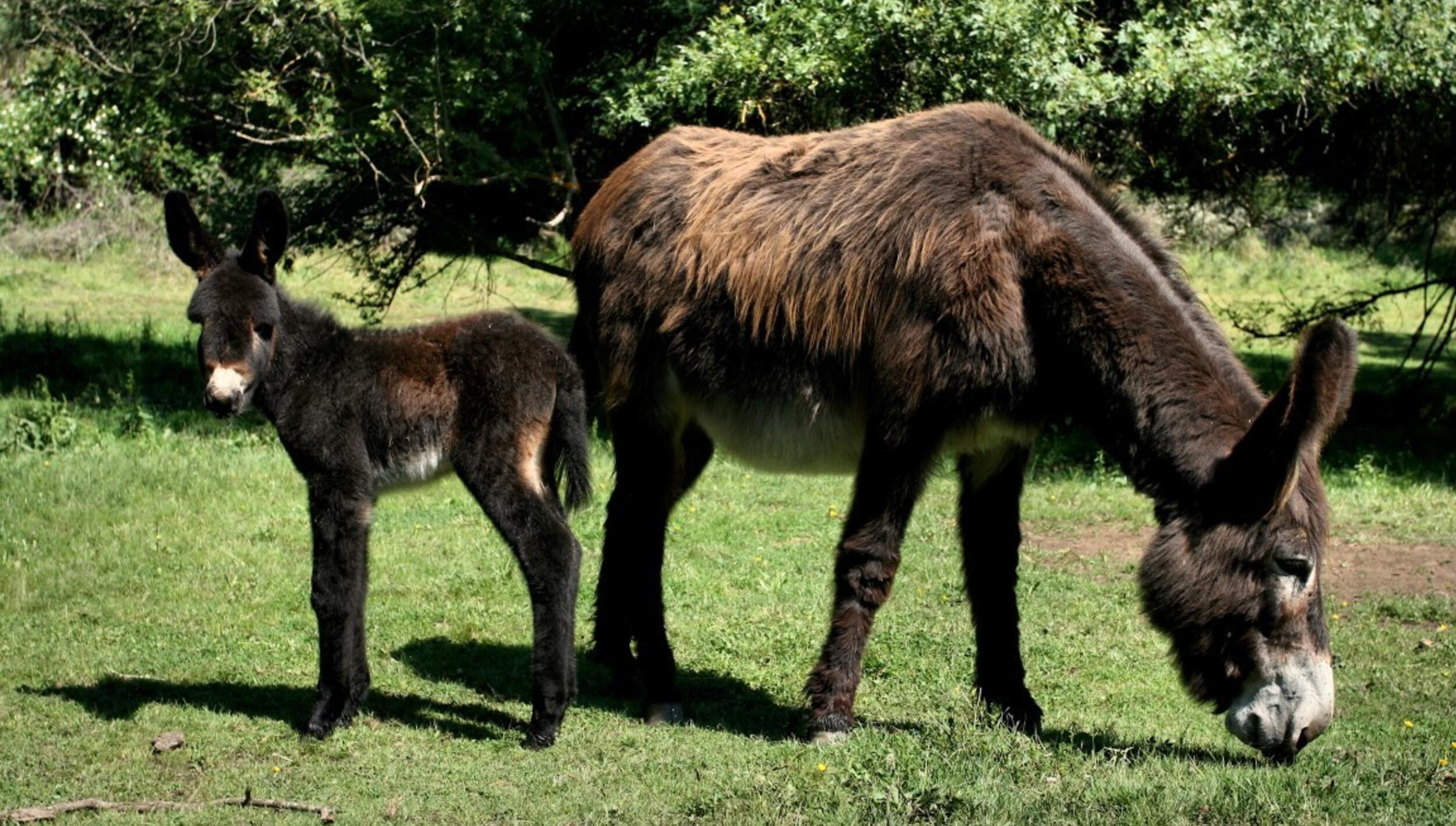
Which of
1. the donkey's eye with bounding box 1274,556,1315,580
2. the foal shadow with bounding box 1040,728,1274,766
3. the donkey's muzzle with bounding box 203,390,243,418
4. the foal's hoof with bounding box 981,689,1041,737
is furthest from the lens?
the foal's hoof with bounding box 981,689,1041,737

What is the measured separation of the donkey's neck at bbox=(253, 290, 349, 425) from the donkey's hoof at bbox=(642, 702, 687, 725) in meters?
1.89

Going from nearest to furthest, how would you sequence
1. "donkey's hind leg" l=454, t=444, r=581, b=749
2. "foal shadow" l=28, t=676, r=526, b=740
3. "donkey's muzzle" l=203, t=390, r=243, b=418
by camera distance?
"donkey's muzzle" l=203, t=390, r=243, b=418
"donkey's hind leg" l=454, t=444, r=581, b=749
"foal shadow" l=28, t=676, r=526, b=740

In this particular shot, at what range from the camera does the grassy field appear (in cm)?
476

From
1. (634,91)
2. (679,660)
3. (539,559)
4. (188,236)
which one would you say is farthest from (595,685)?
(634,91)

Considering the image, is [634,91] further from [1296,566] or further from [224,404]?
[1296,566]

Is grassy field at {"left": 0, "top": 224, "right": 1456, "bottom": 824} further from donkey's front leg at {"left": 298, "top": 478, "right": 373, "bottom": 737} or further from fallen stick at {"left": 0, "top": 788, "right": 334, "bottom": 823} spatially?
donkey's front leg at {"left": 298, "top": 478, "right": 373, "bottom": 737}

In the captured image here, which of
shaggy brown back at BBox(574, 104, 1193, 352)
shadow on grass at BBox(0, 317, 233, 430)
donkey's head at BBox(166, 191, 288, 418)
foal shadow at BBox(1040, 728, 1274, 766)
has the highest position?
shaggy brown back at BBox(574, 104, 1193, 352)

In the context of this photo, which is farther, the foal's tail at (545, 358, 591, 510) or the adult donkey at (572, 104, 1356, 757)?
the foal's tail at (545, 358, 591, 510)

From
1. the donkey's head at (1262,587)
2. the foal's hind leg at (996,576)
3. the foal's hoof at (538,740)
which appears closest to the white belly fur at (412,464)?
the foal's hoof at (538,740)

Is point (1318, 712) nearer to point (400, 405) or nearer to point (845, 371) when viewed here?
point (845, 371)

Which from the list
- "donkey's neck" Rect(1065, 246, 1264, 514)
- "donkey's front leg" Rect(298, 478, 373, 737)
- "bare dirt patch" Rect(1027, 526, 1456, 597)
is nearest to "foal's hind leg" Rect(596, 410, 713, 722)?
"donkey's front leg" Rect(298, 478, 373, 737)

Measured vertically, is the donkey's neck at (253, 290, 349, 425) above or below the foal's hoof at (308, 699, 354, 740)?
above

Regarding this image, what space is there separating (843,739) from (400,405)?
213 centimetres

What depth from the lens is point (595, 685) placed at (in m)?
6.52
